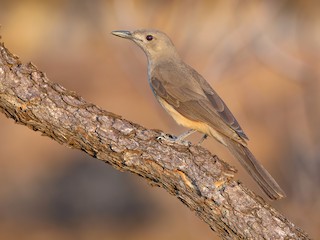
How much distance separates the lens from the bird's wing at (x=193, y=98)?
540 cm

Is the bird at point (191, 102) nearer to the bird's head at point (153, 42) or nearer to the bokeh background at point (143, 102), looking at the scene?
the bird's head at point (153, 42)

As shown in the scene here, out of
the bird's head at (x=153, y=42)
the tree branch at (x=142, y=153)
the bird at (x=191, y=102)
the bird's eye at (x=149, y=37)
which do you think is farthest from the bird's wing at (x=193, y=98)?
the tree branch at (x=142, y=153)

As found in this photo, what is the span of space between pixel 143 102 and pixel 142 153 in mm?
10271

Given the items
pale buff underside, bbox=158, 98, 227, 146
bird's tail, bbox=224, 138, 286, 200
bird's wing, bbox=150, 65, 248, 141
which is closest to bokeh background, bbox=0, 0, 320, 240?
bird's wing, bbox=150, 65, 248, 141

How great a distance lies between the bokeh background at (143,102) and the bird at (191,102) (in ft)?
3.71

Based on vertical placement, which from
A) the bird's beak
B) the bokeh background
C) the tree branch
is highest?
the bokeh background

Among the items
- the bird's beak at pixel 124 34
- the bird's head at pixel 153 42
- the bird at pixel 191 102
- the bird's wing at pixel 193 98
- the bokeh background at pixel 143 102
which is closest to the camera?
the bird at pixel 191 102

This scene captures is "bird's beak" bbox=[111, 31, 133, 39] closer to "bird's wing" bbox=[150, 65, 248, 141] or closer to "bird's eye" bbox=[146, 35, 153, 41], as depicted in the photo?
"bird's eye" bbox=[146, 35, 153, 41]

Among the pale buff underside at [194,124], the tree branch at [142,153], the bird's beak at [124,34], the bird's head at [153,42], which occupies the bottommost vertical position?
the tree branch at [142,153]

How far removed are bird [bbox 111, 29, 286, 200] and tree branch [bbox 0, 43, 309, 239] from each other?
0.57 meters

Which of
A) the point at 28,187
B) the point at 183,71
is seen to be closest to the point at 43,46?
the point at 28,187

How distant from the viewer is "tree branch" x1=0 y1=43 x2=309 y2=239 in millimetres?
4172

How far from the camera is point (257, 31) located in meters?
9.38

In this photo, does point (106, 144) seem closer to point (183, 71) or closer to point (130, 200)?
point (183, 71)
